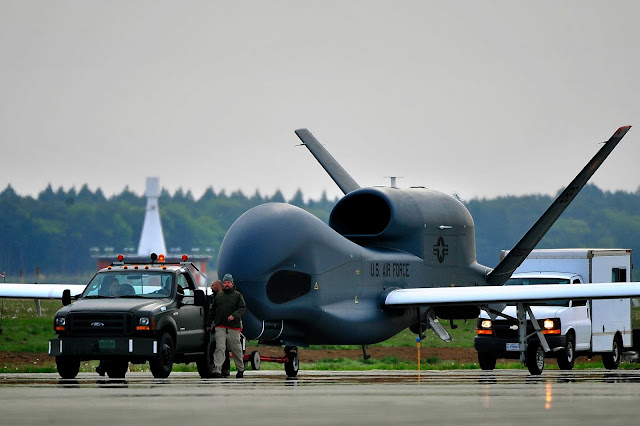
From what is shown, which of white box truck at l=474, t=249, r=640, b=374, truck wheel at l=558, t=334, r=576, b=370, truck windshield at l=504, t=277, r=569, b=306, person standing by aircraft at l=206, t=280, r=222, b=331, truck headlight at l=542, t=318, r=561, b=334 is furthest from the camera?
truck windshield at l=504, t=277, r=569, b=306

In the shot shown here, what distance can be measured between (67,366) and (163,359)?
1736 millimetres

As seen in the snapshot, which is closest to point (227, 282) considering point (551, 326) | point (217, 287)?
point (217, 287)

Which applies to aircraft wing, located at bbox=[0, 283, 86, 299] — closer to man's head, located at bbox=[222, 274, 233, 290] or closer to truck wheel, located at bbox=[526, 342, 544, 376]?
man's head, located at bbox=[222, 274, 233, 290]

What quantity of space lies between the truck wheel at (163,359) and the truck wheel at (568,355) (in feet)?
36.6

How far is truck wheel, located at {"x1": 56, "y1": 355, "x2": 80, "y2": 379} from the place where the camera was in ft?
82.9

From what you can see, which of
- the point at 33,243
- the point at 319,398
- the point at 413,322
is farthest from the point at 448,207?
the point at 33,243

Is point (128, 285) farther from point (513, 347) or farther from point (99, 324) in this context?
point (513, 347)

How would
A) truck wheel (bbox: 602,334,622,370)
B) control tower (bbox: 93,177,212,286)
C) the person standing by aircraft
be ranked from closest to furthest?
1. the person standing by aircraft
2. truck wheel (bbox: 602,334,622,370)
3. control tower (bbox: 93,177,212,286)

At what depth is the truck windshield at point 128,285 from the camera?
26.5 meters

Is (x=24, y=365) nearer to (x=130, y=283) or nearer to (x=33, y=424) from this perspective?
(x=130, y=283)

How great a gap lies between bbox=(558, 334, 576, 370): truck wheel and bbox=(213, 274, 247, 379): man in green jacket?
9584mm

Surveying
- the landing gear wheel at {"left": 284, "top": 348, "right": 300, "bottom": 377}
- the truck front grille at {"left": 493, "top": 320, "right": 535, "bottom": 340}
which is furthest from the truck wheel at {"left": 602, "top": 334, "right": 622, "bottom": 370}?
the landing gear wheel at {"left": 284, "top": 348, "right": 300, "bottom": 377}

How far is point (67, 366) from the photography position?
25.5 metres

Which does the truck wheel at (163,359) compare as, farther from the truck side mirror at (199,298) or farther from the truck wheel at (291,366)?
the truck wheel at (291,366)
